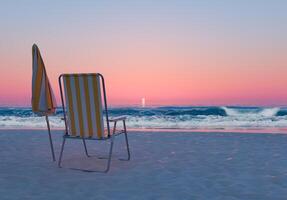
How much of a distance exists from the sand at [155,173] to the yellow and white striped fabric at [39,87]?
2.51ft

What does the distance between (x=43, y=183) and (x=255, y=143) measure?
446 cm

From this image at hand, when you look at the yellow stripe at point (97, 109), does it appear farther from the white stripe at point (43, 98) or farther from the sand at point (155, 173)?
the white stripe at point (43, 98)

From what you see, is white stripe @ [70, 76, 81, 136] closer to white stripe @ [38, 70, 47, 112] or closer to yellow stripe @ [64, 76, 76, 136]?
yellow stripe @ [64, 76, 76, 136]

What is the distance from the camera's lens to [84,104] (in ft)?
13.9

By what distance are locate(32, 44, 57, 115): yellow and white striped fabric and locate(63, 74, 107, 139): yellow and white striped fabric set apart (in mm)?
293

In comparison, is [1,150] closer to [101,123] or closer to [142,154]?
[142,154]

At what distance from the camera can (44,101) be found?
4.44m

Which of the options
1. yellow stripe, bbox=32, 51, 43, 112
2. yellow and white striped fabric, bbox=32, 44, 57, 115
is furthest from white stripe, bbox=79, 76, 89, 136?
yellow stripe, bbox=32, 51, 43, 112

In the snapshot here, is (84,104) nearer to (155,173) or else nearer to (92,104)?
(92,104)

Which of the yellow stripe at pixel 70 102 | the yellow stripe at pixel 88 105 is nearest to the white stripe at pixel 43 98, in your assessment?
the yellow stripe at pixel 70 102

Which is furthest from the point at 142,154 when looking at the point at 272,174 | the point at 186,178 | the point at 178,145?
the point at 272,174

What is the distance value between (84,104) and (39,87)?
647 mm

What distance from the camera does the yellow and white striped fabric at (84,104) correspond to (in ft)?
13.4

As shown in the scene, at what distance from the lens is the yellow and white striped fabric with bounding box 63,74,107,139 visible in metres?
4.10
